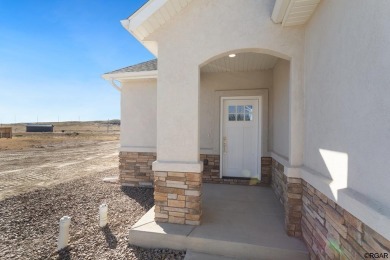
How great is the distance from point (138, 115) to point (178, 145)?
11.2 feet

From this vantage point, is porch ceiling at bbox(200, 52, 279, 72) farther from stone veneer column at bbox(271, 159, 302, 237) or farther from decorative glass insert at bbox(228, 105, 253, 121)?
stone veneer column at bbox(271, 159, 302, 237)

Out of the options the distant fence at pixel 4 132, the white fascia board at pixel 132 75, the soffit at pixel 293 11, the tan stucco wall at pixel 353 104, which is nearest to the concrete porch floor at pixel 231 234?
the tan stucco wall at pixel 353 104

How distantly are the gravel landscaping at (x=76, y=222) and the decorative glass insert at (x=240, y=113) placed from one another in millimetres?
3213

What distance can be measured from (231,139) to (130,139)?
312 centimetres

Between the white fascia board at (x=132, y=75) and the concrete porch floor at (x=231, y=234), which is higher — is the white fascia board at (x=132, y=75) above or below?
above

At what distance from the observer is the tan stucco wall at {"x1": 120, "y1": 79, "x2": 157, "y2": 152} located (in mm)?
6344

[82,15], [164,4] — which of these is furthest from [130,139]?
[82,15]

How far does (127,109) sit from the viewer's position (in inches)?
255

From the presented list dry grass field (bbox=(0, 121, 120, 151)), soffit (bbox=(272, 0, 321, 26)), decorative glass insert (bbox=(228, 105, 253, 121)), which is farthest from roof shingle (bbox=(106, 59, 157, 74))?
dry grass field (bbox=(0, 121, 120, 151))

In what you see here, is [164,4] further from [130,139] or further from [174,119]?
[130,139]

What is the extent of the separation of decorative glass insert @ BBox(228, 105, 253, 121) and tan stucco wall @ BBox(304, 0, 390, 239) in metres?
3.14

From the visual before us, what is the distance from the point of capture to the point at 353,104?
1.87 metres

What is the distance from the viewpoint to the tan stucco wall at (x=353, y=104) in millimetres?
1477

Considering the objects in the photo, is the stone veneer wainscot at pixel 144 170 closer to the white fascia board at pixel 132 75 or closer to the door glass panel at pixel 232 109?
the door glass panel at pixel 232 109
